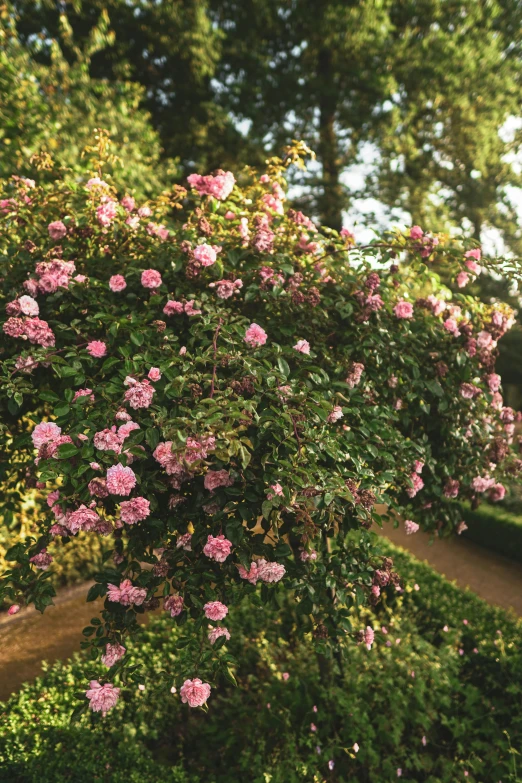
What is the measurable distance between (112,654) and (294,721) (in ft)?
6.29

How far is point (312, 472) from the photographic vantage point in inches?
81.8

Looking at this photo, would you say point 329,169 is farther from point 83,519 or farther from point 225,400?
point 83,519

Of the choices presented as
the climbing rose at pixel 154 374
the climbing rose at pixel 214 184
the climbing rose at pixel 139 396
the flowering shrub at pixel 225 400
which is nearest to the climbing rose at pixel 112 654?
the flowering shrub at pixel 225 400

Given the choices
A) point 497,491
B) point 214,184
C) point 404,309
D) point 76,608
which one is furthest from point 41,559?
point 76,608

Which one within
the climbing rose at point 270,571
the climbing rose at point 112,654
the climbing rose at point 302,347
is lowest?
the climbing rose at point 112,654

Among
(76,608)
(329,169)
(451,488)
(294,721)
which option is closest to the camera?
(451,488)

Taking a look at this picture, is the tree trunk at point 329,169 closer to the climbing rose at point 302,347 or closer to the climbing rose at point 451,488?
the climbing rose at point 451,488

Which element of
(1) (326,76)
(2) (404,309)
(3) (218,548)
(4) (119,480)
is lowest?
(3) (218,548)

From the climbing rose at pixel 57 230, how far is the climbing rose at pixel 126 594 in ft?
6.31

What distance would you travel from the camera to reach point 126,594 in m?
2.23

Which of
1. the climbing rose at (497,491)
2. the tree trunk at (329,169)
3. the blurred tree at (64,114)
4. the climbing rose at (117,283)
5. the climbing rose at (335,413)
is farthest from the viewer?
the tree trunk at (329,169)

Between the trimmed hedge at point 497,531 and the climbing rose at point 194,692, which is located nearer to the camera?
the climbing rose at point 194,692

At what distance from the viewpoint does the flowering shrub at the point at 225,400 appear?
2.13 metres

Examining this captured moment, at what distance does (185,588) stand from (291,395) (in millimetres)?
945
